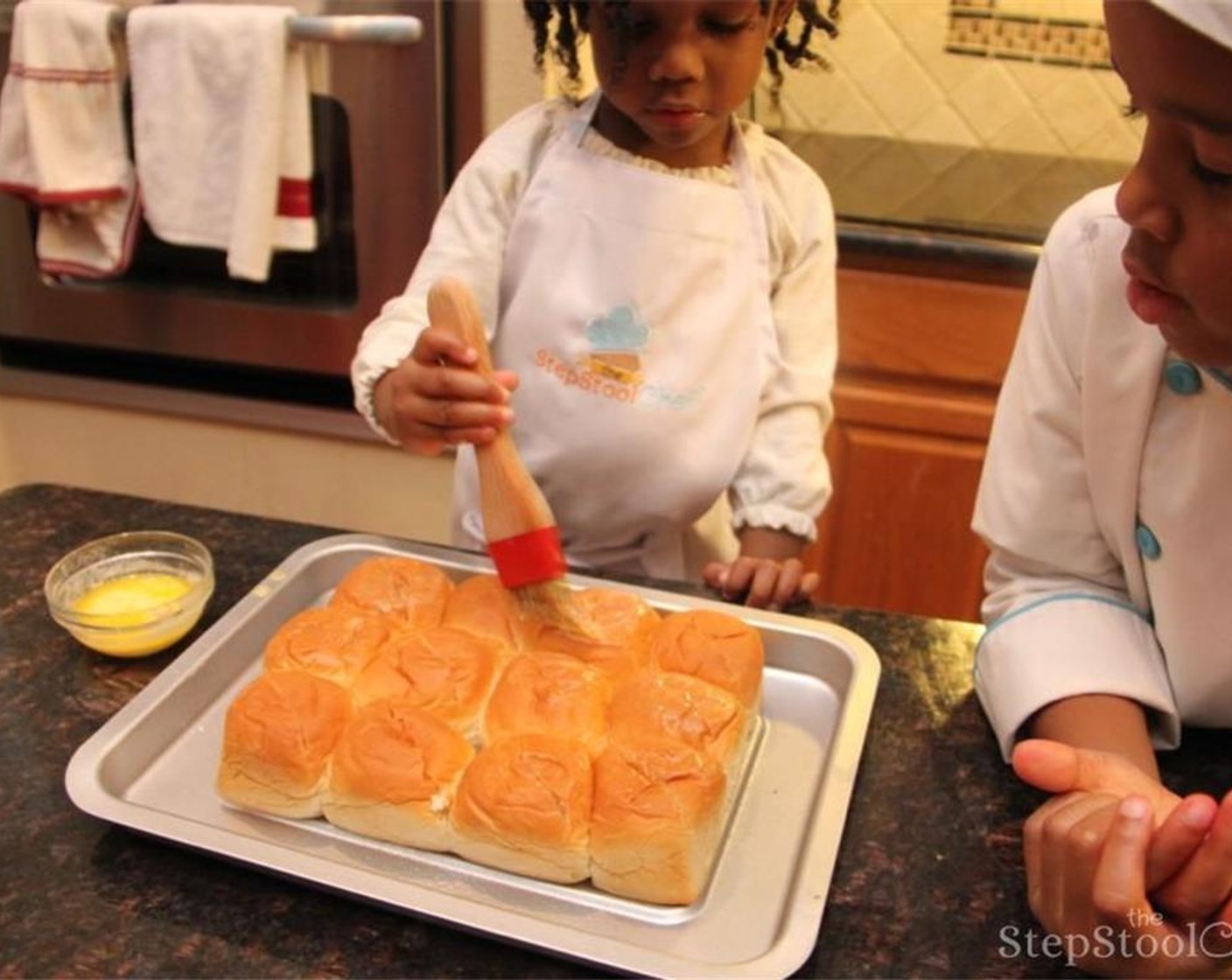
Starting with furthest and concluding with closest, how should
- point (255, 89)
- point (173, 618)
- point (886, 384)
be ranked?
point (886, 384) → point (255, 89) → point (173, 618)

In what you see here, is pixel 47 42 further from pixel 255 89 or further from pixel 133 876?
pixel 133 876

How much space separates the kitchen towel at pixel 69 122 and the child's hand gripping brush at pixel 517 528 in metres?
0.99

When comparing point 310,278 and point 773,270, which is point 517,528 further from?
point 310,278

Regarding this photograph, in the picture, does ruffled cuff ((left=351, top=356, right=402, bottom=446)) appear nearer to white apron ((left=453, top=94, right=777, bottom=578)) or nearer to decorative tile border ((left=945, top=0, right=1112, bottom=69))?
white apron ((left=453, top=94, right=777, bottom=578))

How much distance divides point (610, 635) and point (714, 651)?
7 centimetres

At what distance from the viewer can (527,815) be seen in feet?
2.03

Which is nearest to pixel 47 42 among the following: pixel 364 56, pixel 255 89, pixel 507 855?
pixel 255 89

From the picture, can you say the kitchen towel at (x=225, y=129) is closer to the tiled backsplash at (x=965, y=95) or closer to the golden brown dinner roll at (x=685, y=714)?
the tiled backsplash at (x=965, y=95)

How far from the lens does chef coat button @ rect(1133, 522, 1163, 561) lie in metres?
0.72

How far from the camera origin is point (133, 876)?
23.5 inches

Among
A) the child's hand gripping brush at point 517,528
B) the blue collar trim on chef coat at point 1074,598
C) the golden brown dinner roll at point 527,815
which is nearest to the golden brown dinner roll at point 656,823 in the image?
the golden brown dinner roll at point 527,815

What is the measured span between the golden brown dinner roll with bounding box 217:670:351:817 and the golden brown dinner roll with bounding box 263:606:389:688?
0.04m

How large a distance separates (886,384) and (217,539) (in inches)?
37.6

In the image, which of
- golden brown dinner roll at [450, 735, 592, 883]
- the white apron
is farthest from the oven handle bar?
golden brown dinner roll at [450, 735, 592, 883]
